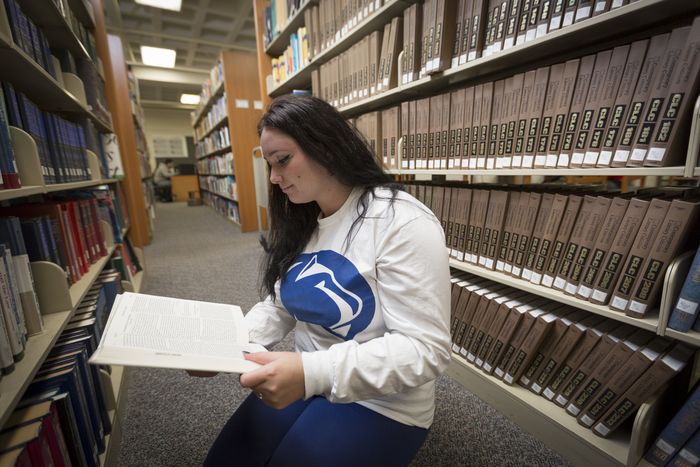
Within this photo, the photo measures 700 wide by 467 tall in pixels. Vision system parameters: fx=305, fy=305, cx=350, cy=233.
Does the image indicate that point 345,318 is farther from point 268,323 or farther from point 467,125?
point 467,125

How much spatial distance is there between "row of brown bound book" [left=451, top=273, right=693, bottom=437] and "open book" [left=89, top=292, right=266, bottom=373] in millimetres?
929

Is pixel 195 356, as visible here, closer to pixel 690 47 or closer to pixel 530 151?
pixel 530 151

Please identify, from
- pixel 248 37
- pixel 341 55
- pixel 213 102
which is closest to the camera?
pixel 341 55

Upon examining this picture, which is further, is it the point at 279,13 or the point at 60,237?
the point at 279,13

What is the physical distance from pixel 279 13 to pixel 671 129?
2537 mm

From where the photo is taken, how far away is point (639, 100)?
78cm

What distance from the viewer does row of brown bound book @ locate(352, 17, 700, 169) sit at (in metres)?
0.72

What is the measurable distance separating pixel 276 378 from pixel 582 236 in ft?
3.12

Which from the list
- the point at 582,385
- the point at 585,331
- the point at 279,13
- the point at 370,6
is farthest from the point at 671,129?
the point at 279,13

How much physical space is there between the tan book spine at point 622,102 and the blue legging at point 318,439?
2.91 feet

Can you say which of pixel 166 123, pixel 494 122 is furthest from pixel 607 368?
pixel 166 123

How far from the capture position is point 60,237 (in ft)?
3.34

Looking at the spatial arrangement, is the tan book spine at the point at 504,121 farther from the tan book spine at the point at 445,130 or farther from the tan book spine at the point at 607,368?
the tan book spine at the point at 607,368

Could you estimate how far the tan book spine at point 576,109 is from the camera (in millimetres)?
857
